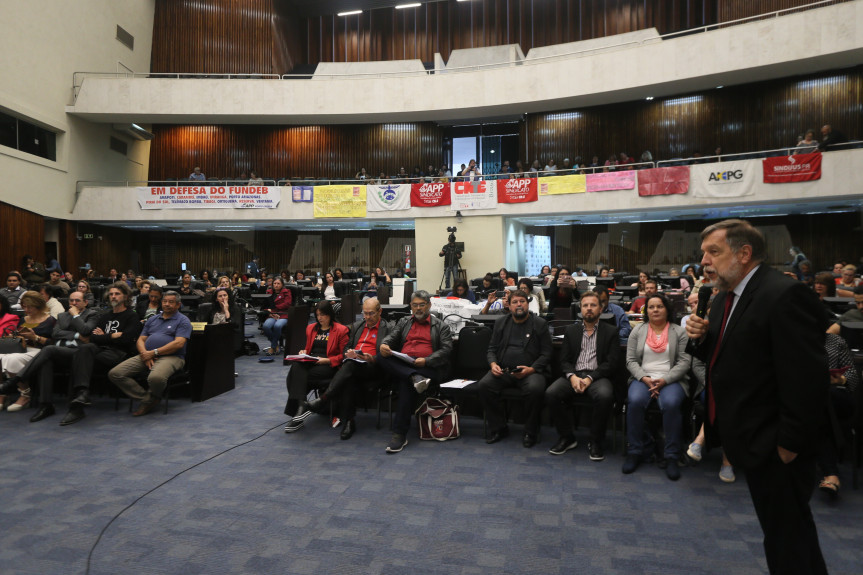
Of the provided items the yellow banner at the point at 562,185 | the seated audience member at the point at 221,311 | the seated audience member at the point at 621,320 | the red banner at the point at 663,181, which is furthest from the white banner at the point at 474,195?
the seated audience member at the point at 621,320

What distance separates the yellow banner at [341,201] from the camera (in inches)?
671

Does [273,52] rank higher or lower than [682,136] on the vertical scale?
higher

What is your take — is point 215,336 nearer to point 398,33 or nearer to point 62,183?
point 62,183

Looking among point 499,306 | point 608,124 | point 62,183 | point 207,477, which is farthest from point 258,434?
point 608,124

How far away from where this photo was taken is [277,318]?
8969 mm

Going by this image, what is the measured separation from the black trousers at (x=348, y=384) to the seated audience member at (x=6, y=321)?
368cm

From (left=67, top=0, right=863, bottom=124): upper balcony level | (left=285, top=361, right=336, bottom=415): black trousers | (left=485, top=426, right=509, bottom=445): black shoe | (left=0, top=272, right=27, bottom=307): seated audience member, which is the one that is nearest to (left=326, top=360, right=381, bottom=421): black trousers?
(left=285, top=361, right=336, bottom=415): black trousers

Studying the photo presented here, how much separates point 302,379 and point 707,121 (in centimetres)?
1732

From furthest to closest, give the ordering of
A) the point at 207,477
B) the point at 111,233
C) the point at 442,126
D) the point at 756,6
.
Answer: the point at 442,126, the point at 111,233, the point at 756,6, the point at 207,477

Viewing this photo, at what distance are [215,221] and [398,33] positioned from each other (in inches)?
417

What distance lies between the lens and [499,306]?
7613 mm

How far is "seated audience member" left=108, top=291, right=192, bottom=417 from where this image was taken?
535cm

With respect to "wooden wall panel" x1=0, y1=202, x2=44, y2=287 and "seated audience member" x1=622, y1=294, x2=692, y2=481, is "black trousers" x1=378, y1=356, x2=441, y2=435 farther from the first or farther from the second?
"wooden wall panel" x1=0, y1=202, x2=44, y2=287

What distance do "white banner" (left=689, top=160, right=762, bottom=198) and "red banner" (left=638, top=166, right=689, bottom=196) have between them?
20 cm
